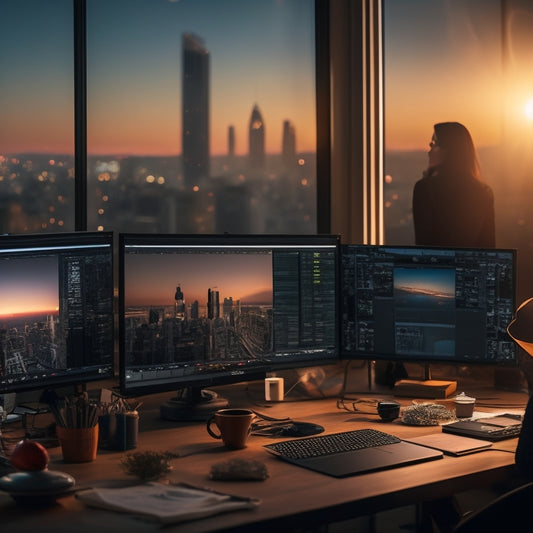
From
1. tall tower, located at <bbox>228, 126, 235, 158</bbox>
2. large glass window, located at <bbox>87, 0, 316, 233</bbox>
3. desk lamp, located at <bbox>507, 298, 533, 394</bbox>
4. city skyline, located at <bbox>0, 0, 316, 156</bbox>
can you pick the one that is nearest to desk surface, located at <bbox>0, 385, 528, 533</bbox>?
desk lamp, located at <bbox>507, 298, 533, 394</bbox>

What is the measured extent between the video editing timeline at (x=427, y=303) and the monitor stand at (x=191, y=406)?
53cm

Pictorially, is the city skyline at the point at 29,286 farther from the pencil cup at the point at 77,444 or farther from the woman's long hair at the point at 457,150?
the woman's long hair at the point at 457,150

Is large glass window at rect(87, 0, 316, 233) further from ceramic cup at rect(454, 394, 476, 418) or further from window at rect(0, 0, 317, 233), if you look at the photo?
ceramic cup at rect(454, 394, 476, 418)

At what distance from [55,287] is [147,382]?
1.26 ft

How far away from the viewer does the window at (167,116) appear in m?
3.10

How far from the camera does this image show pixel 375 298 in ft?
9.86

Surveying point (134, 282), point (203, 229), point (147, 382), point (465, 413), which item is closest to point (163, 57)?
point (203, 229)

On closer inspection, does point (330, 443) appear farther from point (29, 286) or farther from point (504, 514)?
point (29, 286)

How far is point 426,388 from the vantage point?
3023 mm

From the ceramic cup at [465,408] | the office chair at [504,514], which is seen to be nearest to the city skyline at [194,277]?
the ceramic cup at [465,408]

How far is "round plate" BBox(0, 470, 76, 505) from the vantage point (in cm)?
184

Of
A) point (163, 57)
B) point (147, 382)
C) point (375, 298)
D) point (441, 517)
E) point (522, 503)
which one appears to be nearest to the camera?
point (522, 503)

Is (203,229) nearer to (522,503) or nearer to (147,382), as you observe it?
(147,382)

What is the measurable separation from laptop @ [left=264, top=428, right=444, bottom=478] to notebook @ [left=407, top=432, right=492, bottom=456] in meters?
0.04
